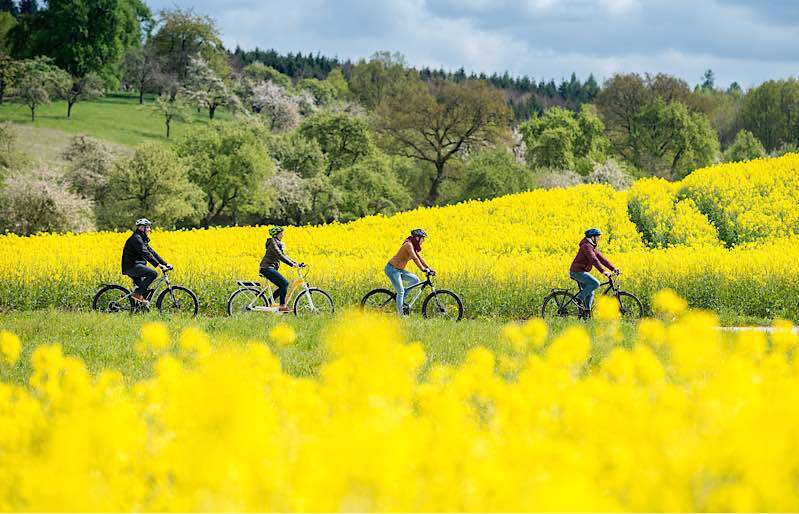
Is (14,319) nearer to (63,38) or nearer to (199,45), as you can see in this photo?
(63,38)

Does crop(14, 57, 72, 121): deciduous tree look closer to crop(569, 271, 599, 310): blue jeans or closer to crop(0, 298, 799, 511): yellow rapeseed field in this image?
crop(569, 271, 599, 310): blue jeans

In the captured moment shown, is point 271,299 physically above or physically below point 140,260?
below

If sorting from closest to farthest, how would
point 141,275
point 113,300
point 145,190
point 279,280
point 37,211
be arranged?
1. point 279,280
2. point 141,275
3. point 113,300
4. point 37,211
5. point 145,190

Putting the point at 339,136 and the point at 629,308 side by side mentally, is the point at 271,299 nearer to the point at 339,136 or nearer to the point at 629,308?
the point at 629,308

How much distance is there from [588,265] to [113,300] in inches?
379

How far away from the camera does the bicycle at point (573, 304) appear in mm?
13969

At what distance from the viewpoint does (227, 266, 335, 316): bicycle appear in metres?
13.9

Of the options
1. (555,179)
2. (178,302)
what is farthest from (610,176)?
(178,302)

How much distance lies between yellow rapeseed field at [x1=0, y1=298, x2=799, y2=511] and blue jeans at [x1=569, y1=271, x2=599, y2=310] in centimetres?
908

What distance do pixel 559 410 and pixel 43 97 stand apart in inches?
2696

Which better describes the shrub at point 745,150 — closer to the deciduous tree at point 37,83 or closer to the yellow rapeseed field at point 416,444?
the deciduous tree at point 37,83

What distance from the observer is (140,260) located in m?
14.1

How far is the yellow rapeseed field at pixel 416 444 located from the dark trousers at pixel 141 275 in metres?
9.98

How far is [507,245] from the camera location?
2150 cm
